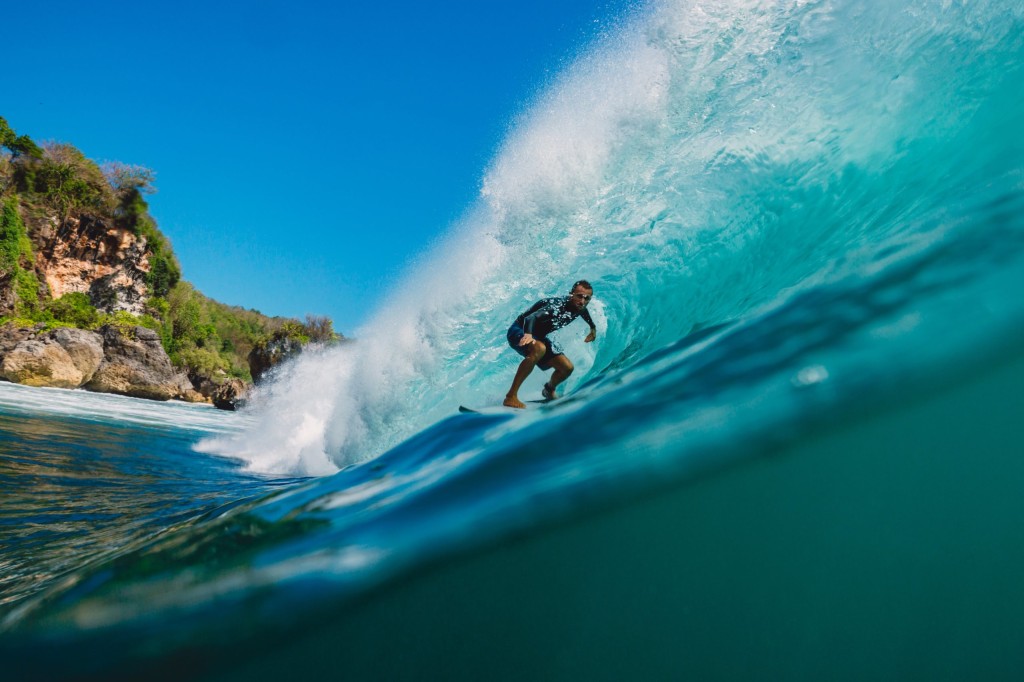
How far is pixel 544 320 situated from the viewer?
4918 millimetres

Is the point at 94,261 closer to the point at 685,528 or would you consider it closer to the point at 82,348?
the point at 82,348

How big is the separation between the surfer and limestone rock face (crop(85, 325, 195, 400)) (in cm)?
2530

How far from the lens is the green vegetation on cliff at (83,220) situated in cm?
2505

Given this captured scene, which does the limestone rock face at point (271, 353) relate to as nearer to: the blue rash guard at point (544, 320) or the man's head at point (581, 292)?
the blue rash guard at point (544, 320)

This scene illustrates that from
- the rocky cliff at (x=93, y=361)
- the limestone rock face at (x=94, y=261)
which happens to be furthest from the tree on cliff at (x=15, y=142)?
the rocky cliff at (x=93, y=361)

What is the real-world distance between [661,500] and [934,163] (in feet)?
9.98

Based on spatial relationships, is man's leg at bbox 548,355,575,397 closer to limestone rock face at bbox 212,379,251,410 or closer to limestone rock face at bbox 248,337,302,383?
limestone rock face at bbox 212,379,251,410

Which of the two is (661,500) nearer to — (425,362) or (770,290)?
(770,290)

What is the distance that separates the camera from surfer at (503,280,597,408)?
482 cm

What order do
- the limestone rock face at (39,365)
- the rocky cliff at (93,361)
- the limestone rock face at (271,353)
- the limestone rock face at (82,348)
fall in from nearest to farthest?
1. the limestone rock face at (39,365)
2. the rocky cliff at (93,361)
3. the limestone rock face at (82,348)
4. the limestone rock face at (271,353)

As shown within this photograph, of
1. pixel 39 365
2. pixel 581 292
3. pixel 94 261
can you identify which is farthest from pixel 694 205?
pixel 94 261

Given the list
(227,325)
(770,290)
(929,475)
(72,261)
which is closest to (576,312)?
(770,290)

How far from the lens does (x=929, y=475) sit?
1462 mm

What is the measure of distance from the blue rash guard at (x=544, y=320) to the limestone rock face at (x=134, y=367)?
2524 cm
